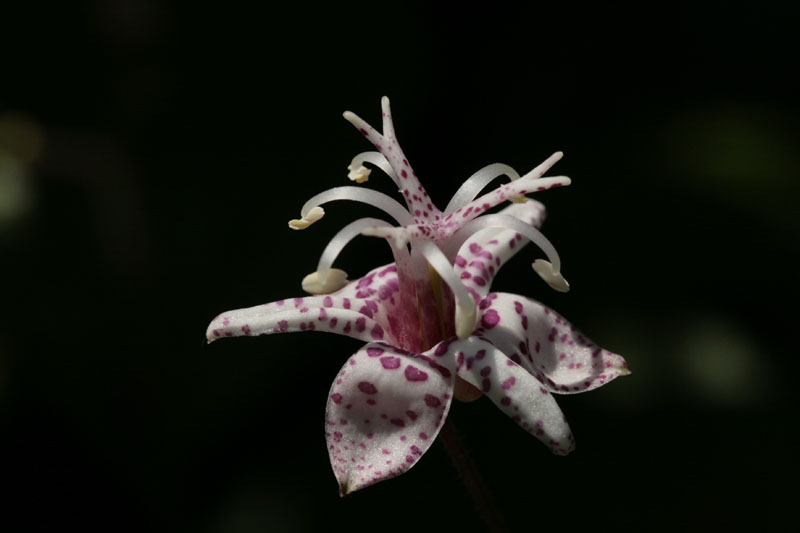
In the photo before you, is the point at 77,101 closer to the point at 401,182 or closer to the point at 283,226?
the point at 283,226

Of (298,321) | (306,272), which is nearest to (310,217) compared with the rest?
(298,321)

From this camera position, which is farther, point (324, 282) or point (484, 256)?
point (484, 256)

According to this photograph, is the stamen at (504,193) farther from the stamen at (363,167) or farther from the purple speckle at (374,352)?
the purple speckle at (374,352)

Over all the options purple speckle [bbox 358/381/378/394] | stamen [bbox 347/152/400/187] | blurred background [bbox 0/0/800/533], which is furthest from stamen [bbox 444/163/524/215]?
blurred background [bbox 0/0/800/533]

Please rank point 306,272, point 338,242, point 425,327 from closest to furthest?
1. point 338,242
2. point 425,327
3. point 306,272

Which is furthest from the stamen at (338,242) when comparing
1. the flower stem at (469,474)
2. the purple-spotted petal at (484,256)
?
the flower stem at (469,474)

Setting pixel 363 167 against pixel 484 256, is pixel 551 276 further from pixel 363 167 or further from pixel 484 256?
pixel 363 167
